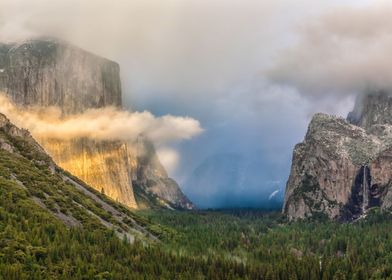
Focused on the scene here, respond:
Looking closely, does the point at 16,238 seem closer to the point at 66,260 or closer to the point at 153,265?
the point at 66,260

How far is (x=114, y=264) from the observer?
183 m

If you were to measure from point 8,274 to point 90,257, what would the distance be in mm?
39228

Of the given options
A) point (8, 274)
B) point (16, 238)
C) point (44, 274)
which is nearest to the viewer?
point (8, 274)

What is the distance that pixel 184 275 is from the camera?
193625 mm

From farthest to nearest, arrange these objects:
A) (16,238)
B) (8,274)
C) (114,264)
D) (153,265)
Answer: (153,265)
(114,264)
(16,238)
(8,274)

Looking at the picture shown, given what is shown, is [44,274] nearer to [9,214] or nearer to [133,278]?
[133,278]

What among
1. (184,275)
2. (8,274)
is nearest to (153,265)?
(184,275)

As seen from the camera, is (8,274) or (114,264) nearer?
(8,274)

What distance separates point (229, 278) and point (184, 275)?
52.3 ft

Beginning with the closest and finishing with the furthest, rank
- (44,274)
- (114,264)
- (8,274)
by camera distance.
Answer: (8,274), (44,274), (114,264)

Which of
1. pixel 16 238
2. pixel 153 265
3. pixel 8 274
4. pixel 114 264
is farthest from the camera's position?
pixel 153 265

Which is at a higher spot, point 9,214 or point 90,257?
point 9,214

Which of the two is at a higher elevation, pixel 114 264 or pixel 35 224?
pixel 35 224

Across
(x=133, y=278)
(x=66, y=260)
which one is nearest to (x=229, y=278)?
(x=133, y=278)
